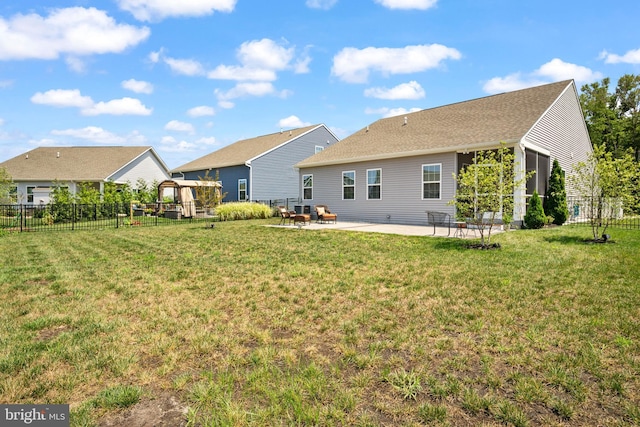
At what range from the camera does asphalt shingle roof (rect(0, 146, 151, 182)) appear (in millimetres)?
28938

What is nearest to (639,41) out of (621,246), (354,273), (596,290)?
(621,246)

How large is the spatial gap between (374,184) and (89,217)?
1606 cm

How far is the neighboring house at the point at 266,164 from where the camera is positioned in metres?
25.7

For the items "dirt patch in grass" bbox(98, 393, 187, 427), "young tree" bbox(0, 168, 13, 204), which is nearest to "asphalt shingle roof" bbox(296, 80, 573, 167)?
"dirt patch in grass" bbox(98, 393, 187, 427)

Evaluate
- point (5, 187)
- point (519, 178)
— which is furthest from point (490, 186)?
point (5, 187)

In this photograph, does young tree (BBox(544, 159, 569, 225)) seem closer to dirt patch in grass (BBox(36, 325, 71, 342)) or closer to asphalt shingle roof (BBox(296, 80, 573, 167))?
asphalt shingle roof (BBox(296, 80, 573, 167))

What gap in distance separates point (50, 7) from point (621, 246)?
55.0 ft

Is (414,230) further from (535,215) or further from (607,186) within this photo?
(607,186)

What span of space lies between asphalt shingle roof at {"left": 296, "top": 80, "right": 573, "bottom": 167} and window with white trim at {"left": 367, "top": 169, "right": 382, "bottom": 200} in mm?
852

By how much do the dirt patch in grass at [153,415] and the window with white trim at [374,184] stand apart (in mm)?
15127

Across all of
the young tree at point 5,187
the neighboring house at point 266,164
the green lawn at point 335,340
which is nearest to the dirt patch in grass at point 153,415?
the green lawn at point 335,340

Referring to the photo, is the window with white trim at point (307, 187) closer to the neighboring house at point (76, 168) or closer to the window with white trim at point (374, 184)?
the window with white trim at point (374, 184)

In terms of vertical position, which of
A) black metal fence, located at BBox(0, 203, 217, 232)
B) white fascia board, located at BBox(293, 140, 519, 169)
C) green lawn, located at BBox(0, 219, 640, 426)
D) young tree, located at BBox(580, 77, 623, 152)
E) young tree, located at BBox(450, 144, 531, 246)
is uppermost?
young tree, located at BBox(580, 77, 623, 152)

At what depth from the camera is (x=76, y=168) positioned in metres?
30.0
